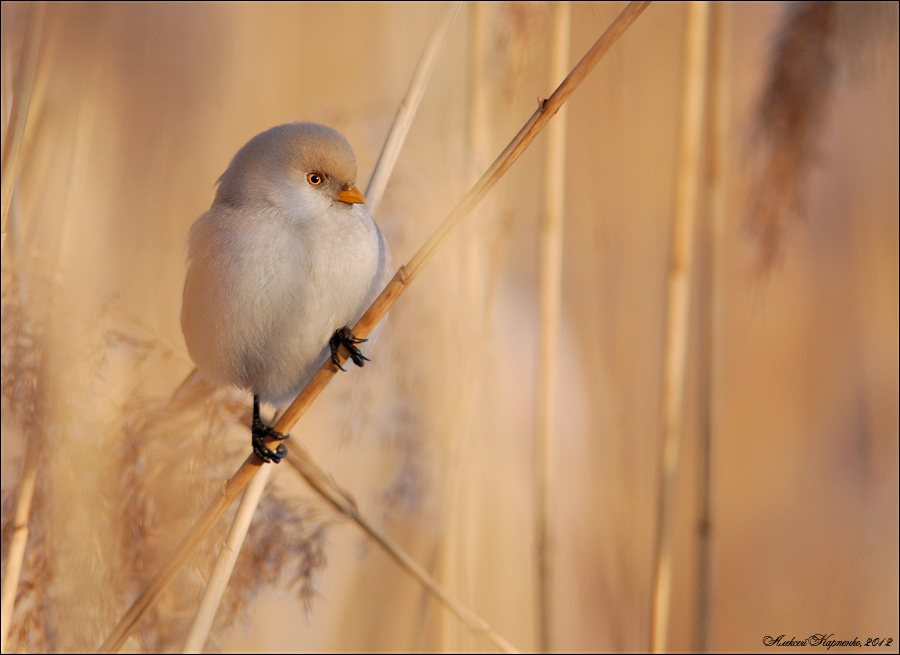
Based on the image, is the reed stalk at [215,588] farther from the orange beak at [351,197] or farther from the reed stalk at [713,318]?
the reed stalk at [713,318]

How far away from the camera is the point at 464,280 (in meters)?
1.75

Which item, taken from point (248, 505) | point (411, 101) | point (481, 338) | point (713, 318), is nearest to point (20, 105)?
point (411, 101)

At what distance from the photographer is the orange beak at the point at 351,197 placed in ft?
4.03

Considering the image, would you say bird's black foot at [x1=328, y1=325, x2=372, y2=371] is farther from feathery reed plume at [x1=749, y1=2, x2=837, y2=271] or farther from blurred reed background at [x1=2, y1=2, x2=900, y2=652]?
feathery reed plume at [x1=749, y1=2, x2=837, y2=271]

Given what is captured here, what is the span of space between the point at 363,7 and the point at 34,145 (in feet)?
3.84

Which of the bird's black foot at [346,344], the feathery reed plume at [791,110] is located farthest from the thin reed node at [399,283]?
the feathery reed plume at [791,110]

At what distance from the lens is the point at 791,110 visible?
1.58 metres

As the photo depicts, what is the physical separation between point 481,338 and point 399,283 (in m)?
0.73

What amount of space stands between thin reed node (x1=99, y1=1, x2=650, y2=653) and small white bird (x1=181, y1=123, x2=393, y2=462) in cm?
9

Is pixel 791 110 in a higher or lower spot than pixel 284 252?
higher

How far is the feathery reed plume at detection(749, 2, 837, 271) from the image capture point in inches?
61.6

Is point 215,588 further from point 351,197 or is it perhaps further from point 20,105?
point 20,105

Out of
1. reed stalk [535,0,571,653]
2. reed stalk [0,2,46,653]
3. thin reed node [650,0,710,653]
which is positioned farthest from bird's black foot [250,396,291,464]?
thin reed node [650,0,710,653]

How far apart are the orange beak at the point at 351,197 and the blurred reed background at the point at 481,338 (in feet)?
1.41
